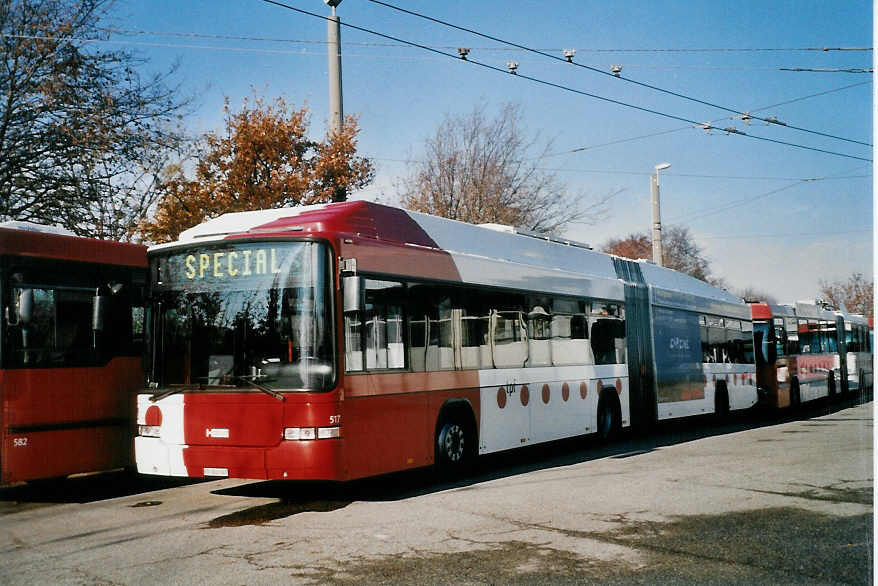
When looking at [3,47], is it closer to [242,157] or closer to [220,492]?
[242,157]

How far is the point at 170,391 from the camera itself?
9.76m

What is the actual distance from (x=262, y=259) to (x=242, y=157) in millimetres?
10897

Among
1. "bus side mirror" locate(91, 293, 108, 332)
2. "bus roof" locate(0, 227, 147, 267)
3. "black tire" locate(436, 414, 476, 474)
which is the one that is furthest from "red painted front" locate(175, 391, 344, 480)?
"bus roof" locate(0, 227, 147, 267)

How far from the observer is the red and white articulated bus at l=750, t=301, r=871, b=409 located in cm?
2506

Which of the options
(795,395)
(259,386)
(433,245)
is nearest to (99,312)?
(259,386)

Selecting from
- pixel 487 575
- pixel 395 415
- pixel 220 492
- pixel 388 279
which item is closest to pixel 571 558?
pixel 487 575

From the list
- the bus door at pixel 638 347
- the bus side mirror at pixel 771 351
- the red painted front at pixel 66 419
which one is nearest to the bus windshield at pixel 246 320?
the red painted front at pixel 66 419

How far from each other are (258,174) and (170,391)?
11.1 meters

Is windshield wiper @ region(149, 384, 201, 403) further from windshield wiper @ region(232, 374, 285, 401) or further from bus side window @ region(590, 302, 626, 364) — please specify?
bus side window @ region(590, 302, 626, 364)

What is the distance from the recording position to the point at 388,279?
33.7 feet

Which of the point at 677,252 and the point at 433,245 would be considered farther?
the point at 677,252

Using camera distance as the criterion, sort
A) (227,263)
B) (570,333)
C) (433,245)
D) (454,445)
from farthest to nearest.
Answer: (570,333) → (433,245) → (454,445) → (227,263)

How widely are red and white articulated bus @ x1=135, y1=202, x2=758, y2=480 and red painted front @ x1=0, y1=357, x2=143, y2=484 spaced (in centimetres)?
100

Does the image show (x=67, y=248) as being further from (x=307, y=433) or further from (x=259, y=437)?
(x=307, y=433)
